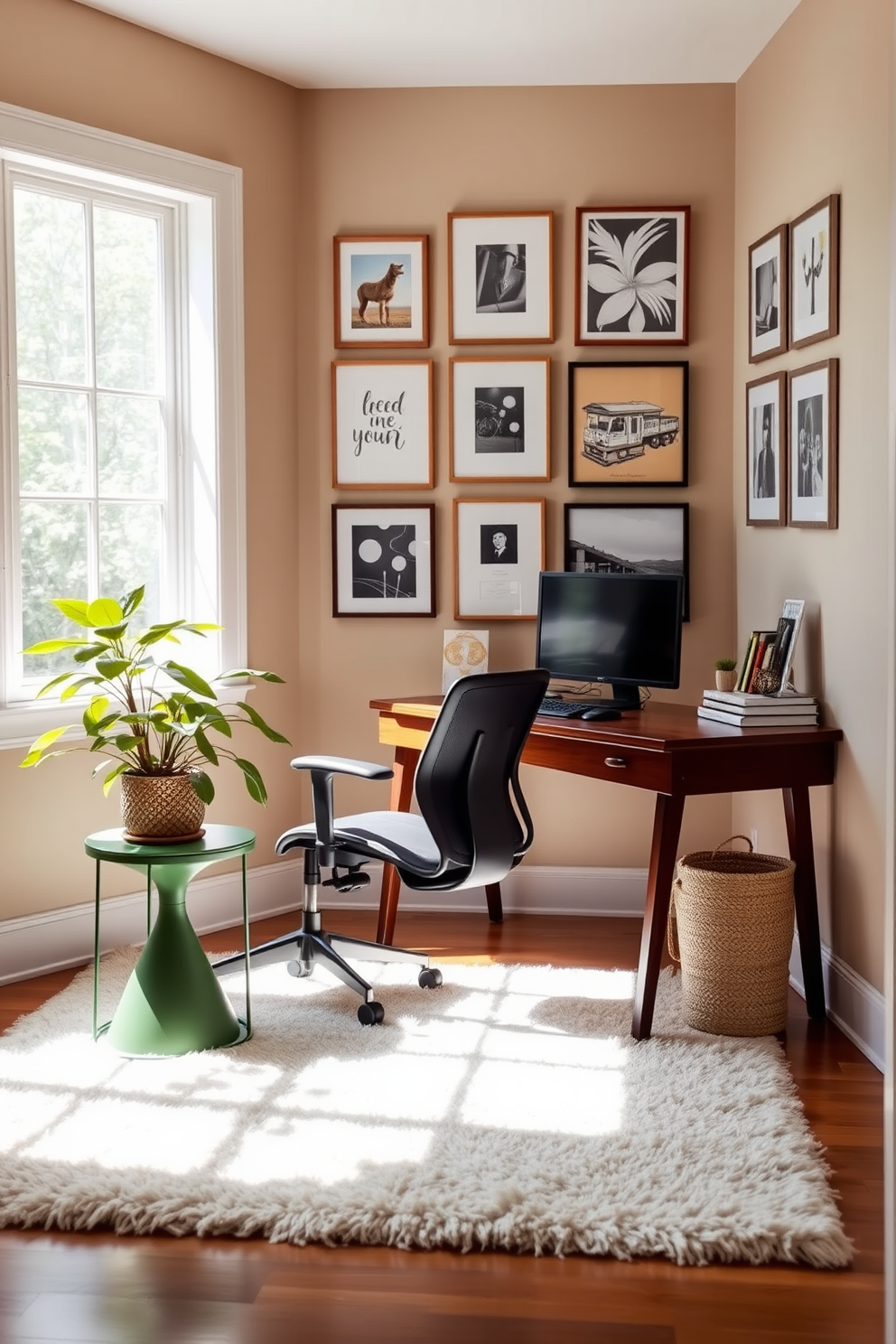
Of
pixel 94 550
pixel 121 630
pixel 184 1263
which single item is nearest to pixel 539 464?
pixel 94 550

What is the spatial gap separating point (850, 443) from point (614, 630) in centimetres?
94

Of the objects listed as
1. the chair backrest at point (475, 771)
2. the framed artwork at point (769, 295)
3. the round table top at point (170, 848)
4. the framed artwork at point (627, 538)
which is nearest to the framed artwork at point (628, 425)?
the framed artwork at point (627, 538)

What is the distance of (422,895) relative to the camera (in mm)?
4746

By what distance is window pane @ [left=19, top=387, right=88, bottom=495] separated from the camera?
13.0 feet

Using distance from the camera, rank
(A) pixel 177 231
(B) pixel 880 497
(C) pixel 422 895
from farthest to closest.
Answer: (C) pixel 422 895
(A) pixel 177 231
(B) pixel 880 497

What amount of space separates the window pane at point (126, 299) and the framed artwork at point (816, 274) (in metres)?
1.96

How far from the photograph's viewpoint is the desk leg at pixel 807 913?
352 centimetres

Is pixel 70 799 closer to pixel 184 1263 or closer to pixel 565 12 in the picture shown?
pixel 184 1263

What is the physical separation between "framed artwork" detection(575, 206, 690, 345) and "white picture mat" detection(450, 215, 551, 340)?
0.11 meters

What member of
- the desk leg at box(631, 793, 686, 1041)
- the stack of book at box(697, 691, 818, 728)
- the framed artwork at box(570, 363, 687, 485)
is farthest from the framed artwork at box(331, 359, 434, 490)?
the desk leg at box(631, 793, 686, 1041)

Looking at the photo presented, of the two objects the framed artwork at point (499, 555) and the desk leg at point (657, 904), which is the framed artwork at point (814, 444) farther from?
the framed artwork at point (499, 555)

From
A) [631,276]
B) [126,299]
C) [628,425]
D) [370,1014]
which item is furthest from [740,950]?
[126,299]

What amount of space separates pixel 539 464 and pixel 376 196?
3.44ft

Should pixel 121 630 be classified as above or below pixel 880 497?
below
